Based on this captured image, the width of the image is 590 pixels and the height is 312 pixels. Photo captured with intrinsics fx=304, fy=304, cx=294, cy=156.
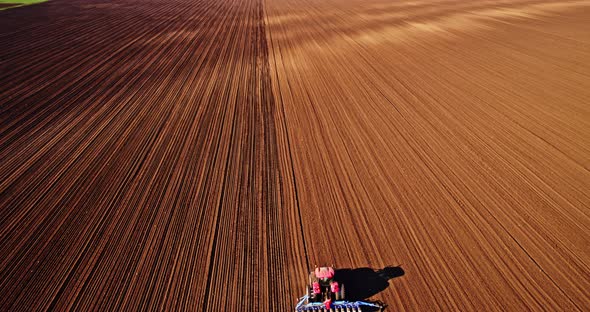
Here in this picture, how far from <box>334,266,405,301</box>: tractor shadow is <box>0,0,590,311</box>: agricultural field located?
0.03m

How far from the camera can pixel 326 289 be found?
5.41 m

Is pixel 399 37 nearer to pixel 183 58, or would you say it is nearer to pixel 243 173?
pixel 183 58

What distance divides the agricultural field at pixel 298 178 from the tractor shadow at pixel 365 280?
1.3 inches

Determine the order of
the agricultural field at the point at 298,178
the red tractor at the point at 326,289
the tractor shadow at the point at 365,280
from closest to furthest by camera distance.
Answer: the red tractor at the point at 326,289 < the tractor shadow at the point at 365,280 < the agricultural field at the point at 298,178

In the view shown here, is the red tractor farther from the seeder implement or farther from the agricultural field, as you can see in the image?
the agricultural field

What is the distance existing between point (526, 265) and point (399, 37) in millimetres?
17323

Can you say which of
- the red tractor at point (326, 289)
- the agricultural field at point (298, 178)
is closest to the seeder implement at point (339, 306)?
the red tractor at point (326, 289)

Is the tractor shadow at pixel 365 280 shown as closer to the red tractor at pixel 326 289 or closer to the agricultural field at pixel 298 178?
the agricultural field at pixel 298 178

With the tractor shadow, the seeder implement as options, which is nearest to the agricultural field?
the tractor shadow

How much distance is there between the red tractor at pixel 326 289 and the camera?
5.24 metres

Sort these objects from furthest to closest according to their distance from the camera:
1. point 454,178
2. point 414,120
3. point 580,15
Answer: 1. point 580,15
2. point 414,120
3. point 454,178

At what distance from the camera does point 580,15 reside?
72.1 feet

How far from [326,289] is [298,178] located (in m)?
3.48

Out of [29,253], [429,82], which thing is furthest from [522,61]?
[29,253]
